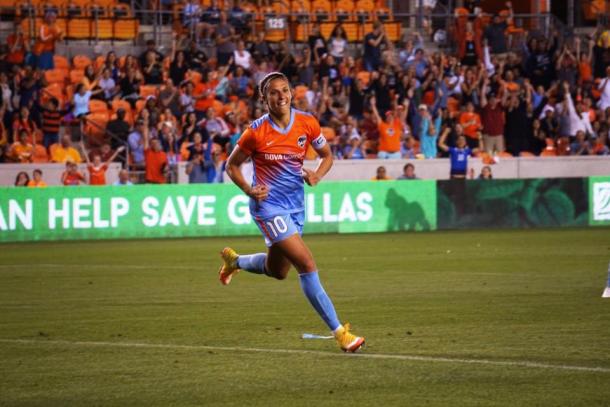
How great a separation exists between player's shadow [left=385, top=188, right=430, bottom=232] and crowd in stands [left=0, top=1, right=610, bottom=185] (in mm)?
2014

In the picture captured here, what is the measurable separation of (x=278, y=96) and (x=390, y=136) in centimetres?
1889

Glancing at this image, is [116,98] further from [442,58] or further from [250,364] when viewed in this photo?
[250,364]

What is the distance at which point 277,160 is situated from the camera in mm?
10023

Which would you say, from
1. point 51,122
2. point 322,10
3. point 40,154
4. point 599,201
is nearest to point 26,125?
point 51,122

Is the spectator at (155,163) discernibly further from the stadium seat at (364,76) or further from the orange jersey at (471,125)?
the orange jersey at (471,125)

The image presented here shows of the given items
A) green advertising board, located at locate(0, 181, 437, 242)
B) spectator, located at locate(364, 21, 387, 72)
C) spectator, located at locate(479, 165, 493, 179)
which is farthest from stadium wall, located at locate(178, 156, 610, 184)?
spectator, located at locate(364, 21, 387, 72)

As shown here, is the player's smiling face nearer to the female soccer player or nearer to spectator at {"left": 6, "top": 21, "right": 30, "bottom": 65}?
the female soccer player

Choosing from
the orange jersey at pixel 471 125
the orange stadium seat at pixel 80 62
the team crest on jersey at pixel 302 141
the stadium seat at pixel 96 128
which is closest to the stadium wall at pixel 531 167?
the orange jersey at pixel 471 125

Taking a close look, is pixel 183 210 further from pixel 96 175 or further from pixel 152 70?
pixel 152 70

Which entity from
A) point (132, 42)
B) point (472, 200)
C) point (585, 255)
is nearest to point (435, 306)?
point (585, 255)

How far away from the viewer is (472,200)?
89.7 feet

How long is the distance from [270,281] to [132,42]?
15.7m

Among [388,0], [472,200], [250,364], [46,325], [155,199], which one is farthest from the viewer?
[388,0]

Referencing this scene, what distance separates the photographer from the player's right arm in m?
9.92
